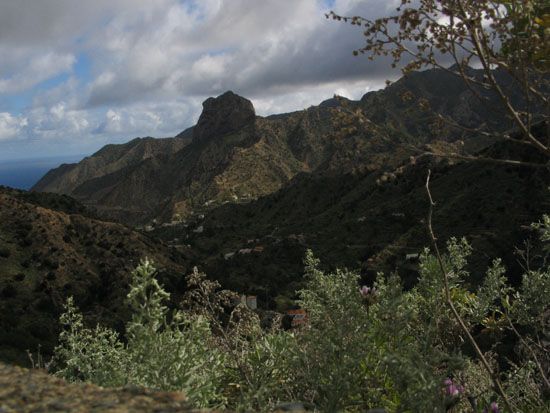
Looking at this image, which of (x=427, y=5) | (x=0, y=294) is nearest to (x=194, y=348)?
(x=427, y=5)

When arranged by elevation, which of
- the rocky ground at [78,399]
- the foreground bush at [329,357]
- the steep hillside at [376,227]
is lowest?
the steep hillside at [376,227]

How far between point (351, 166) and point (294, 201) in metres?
20.5

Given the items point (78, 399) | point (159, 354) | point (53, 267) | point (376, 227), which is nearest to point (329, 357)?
point (159, 354)

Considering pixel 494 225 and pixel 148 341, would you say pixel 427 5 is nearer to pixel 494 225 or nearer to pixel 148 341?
pixel 148 341

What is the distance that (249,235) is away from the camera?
12925 cm

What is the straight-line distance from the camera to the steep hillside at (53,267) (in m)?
43.5

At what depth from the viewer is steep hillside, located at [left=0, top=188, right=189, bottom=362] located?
43.5 meters

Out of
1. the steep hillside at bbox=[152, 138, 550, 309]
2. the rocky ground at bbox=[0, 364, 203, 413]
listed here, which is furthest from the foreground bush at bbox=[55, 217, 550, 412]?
the steep hillside at bbox=[152, 138, 550, 309]

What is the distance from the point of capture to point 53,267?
56.8m

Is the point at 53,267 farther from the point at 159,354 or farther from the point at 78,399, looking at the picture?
the point at 78,399

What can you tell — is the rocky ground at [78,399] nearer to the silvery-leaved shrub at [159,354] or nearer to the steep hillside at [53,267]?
the silvery-leaved shrub at [159,354]

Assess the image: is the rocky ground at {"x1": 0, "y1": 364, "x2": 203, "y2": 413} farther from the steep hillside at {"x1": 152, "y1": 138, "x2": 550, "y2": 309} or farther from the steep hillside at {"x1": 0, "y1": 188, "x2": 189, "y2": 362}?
the steep hillside at {"x1": 152, "y1": 138, "x2": 550, "y2": 309}

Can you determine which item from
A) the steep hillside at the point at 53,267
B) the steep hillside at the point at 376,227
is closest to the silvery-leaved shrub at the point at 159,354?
the steep hillside at the point at 53,267

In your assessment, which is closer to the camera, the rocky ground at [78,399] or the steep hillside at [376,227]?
the rocky ground at [78,399]
